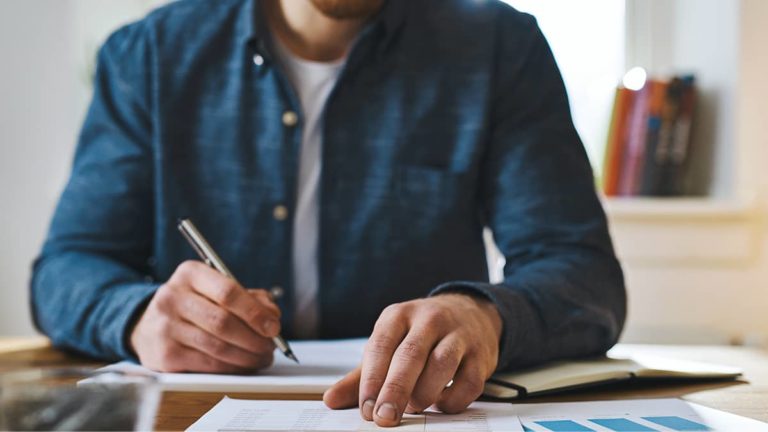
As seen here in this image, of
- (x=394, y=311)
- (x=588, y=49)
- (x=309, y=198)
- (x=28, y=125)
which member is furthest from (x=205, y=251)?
(x=588, y=49)

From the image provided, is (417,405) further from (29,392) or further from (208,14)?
(208,14)

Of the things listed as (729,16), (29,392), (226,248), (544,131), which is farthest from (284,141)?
(729,16)

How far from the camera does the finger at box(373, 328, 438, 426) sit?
677mm

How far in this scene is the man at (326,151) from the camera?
126 centimetres

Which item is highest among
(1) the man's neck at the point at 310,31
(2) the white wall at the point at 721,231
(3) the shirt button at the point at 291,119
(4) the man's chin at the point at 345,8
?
(4) the man's chin at the point at 345,8

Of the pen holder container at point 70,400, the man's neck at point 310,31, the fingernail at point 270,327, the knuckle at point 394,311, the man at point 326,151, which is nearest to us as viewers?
the pen holder container at point 70,400

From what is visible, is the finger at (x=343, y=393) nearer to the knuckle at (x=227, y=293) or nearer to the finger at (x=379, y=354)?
the finger at (x=379, y=354)

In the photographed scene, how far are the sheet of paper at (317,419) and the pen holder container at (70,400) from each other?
0.60 feet

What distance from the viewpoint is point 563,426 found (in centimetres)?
68

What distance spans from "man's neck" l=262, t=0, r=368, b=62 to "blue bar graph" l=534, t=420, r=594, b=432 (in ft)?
2.67

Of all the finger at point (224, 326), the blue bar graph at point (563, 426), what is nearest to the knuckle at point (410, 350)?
the blue bar graph at point (563, 426)

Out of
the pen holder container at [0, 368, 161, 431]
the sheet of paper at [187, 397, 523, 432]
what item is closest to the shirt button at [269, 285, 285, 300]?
the sheet of paper at [187, 397, 523, 432]

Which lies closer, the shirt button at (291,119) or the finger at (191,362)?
the finger at (191,362)

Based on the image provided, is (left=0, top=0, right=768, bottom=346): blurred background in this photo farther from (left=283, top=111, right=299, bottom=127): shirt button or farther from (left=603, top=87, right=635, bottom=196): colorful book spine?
(left=283, top=111, right=299, bottom=127): shirt button
